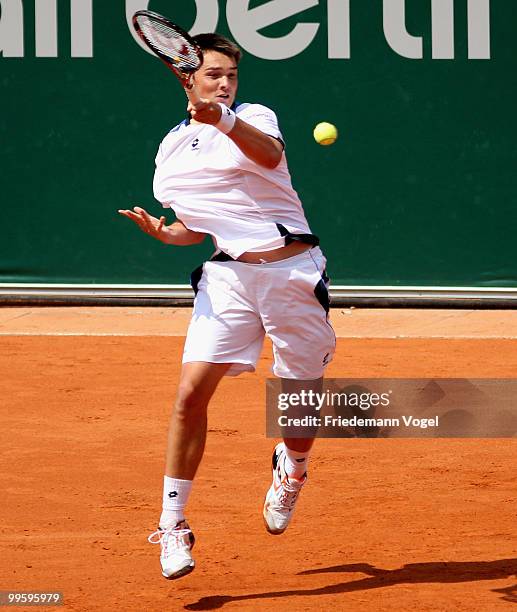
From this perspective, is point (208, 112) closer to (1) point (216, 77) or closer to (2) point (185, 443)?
(1) point (216, 77)

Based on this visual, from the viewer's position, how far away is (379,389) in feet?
25.0

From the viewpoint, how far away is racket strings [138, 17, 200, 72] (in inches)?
172

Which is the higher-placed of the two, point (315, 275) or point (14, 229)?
point (315, 275)

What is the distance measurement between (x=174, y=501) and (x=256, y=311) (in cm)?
73

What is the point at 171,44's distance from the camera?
4.44 m

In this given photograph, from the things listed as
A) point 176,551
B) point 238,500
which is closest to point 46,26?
point 238,500

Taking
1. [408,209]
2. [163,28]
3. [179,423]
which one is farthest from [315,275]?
[408,209]

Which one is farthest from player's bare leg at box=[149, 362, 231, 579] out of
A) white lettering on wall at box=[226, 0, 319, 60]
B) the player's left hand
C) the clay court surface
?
white lettering on wall at box=[226, 0, 319, 60]

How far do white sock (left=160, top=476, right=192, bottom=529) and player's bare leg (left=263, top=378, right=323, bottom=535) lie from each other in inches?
21.4

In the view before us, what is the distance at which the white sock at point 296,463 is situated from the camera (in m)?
4.80

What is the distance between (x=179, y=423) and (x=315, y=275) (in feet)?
2.35

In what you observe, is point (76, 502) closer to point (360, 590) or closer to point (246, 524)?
point (246, 524)

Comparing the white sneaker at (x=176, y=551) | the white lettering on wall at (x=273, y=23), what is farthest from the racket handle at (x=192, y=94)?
the white lettering on wall at (x=273, y=23)

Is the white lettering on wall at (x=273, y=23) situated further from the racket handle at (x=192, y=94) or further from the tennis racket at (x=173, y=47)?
the racket handle at (x=192, y=94)
